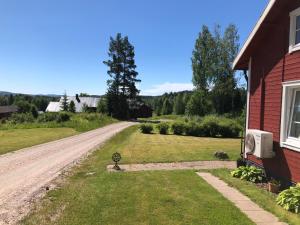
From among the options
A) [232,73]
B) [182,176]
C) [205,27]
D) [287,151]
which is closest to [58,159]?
[182,176]

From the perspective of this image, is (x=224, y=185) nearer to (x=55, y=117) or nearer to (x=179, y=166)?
(x=179, y=166)

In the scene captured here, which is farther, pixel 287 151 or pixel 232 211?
pixel 287 151

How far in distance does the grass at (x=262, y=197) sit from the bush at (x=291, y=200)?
4.3 inches

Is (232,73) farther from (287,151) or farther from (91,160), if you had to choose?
(287,151)

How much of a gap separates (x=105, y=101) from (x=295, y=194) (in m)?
56.3

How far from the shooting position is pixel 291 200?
677 cm

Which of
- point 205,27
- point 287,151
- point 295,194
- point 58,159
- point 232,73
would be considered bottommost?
point 58,159

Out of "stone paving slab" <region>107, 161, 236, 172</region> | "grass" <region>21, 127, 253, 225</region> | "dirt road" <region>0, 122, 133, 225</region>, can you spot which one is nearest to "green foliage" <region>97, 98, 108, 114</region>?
"dirt road" <region>0, 122, 133, 225</region>

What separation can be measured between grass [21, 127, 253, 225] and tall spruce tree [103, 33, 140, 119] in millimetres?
50997

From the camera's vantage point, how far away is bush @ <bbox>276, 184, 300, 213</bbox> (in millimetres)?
6633

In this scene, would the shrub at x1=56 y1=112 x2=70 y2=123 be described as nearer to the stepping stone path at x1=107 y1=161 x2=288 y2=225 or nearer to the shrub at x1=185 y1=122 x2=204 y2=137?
the shrub at x1=185 y1=122 x2=204 y2=137

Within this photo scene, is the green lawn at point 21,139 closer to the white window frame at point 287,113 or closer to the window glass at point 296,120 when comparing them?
the white window frame at point 287,113

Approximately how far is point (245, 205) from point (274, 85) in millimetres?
3594

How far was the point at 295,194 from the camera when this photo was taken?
22.3 feet
